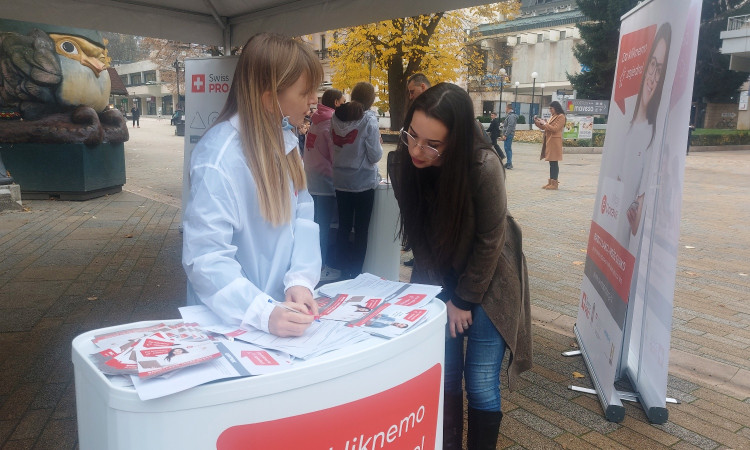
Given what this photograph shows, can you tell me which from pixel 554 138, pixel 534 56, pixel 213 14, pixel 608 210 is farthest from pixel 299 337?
pixel 534 56

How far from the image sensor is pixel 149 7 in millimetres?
5578

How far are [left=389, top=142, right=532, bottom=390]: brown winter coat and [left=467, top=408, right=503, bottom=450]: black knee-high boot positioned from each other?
0.15m

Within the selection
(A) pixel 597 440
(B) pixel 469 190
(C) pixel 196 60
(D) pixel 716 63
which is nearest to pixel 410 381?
(B) pixel 469 190

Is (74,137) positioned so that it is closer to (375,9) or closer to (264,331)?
(375,9)

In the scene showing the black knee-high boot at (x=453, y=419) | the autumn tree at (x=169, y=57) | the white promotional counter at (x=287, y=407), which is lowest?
the black knee-high boot at (x=453, y=419)

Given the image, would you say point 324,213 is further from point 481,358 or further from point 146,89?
point 146,89

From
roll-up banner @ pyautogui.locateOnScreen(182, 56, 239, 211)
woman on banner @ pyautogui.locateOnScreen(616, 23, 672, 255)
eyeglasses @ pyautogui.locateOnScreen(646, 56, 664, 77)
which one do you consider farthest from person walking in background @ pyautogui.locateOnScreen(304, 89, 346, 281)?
eyeglasses @ pyautogui.locateOnScreen(646, 56, 664, 77)

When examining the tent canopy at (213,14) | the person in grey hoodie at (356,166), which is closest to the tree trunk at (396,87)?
the tent canopy at (213,14)

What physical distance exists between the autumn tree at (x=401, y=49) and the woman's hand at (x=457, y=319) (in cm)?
1854

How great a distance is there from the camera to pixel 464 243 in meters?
2.08

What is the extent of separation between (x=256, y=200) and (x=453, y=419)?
4.35 feet

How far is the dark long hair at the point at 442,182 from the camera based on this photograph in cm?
196

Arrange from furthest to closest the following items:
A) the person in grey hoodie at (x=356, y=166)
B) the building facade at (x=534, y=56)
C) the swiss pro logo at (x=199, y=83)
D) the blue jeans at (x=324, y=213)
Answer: the building facade at (x=534, y=56), the swiss pro logo at (x=199, y=83), the blue jeans at (x=324, y=213), the person in grey hoodie at (x=356, y=166)

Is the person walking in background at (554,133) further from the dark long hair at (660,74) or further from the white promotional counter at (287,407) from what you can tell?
the white promotional counter at (287,407)
